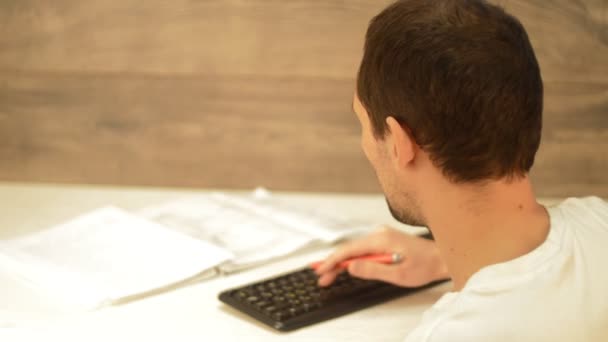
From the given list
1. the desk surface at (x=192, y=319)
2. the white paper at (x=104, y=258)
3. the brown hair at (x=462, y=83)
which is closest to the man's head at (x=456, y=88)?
the brown hair at (x=462, y=83)

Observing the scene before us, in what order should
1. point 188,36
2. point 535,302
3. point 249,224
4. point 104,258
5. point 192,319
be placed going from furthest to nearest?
point 188,36 → point 249,224 → point 104,258 → point 192,319 → point 535,302

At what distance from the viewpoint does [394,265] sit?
1.28 metres

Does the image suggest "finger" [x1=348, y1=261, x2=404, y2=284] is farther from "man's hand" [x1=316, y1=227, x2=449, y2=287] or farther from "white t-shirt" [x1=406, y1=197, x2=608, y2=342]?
"white t-shirt" [x1=406, y1=197, x2=608, y2=342]

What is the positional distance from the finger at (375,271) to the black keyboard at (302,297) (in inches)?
0.5

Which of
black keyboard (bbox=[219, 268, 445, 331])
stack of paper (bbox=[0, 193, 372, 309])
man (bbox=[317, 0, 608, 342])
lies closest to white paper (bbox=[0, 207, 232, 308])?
stack of paper (bbox=[0, 193, 372, 309])

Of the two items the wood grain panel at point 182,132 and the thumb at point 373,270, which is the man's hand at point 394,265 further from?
the wood grain panel at point 182,132

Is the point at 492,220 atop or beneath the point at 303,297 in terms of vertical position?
atop

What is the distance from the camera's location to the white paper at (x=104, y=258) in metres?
1.29

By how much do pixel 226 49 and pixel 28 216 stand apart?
17.3 inches

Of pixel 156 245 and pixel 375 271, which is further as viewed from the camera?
pixel 156 245

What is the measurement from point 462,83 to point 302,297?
422 mm

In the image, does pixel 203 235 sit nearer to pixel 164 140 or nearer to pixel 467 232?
pixel 164 140

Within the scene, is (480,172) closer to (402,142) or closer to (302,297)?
(402,142)

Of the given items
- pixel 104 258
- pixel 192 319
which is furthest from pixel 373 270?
pixel 104 258
